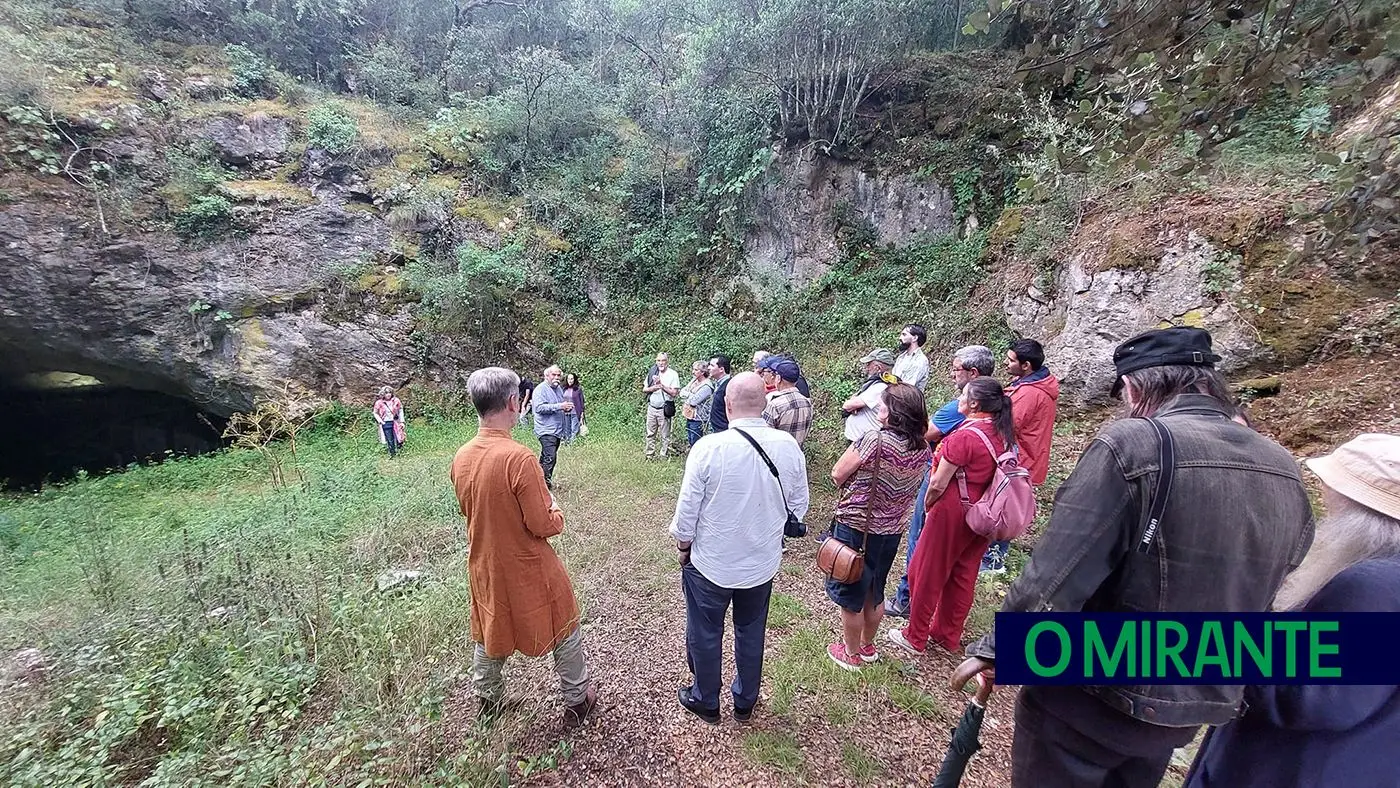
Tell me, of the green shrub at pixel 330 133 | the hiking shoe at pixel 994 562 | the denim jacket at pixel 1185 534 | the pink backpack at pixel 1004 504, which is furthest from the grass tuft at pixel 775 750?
the green shrub at pixel 330 133

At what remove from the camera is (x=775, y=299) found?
11.2 metres

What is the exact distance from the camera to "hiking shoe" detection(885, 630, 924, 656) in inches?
127

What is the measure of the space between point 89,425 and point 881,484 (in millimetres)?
21599

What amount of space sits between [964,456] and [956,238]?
785cm

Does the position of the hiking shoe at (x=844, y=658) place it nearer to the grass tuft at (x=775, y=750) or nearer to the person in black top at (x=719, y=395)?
the grass tuft at (x=775, y=750)

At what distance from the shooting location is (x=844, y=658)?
3.10 meters

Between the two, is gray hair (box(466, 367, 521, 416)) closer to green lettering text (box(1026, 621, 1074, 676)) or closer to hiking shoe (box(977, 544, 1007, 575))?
green lettering text (box(1026, 621, 1074, 676))

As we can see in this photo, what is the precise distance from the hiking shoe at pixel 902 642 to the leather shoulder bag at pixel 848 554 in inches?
35.9

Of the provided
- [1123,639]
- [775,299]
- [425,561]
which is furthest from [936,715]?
[775,299]

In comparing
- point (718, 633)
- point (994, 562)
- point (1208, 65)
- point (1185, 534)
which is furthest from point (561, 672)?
point (1208, 65)

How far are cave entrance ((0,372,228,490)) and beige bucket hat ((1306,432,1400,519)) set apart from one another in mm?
18410

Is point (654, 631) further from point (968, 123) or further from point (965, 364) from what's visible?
point (968, 123)

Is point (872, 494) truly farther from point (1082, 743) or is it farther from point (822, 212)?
point (822, 212)

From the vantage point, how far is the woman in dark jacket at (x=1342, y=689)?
42.4 inches
